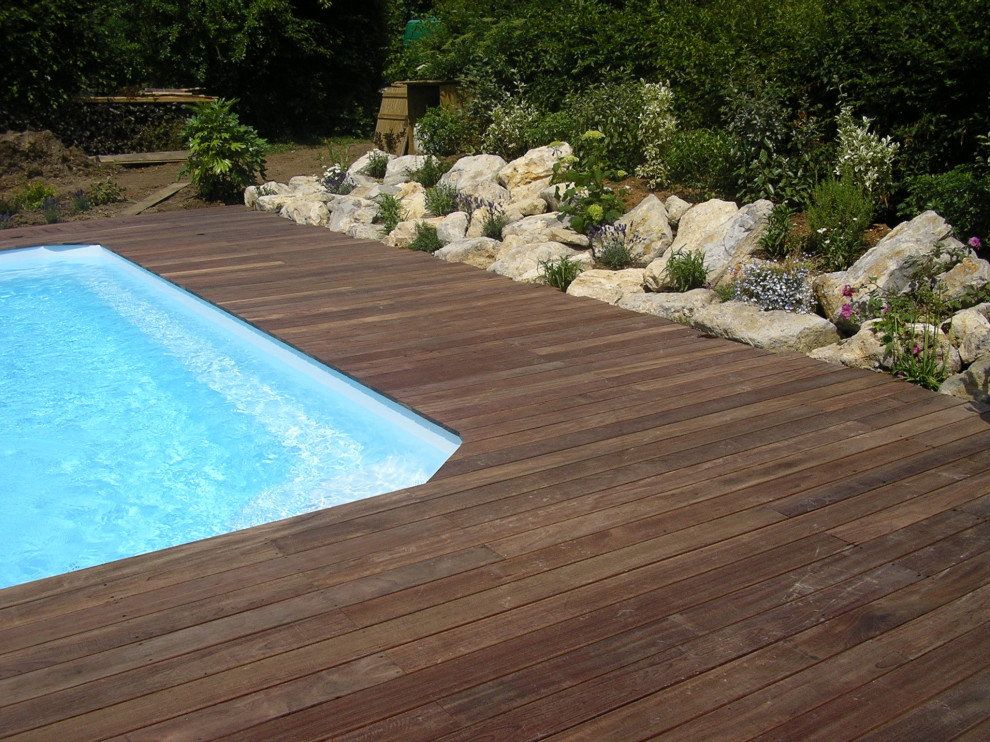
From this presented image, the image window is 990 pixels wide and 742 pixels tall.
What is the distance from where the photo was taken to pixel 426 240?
826cm

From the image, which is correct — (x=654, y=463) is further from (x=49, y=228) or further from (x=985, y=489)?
(x=49, y=228)

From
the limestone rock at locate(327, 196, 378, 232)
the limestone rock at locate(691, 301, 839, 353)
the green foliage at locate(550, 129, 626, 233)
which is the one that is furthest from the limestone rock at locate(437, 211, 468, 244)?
the limestone rock at locate(691, 301, 839, 353)

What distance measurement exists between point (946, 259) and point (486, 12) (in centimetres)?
772

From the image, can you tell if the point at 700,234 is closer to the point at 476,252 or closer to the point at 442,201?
the point at 476,252

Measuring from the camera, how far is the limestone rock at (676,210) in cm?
724

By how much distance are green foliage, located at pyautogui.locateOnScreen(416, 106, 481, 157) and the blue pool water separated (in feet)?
15.3

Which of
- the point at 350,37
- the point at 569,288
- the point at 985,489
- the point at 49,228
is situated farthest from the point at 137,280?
the point at 350,37

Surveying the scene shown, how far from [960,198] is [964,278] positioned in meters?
0.74

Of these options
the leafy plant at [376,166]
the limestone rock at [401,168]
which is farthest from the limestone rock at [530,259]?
the leafy plant at [376,166]

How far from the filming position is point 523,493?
339 cm

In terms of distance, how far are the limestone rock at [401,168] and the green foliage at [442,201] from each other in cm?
129

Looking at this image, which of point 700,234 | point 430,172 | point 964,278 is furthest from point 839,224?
point 430,172

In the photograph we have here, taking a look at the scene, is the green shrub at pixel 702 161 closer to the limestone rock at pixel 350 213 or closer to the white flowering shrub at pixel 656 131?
the white flowering shrub at pixel 656 131

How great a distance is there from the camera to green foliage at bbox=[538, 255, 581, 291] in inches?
261
